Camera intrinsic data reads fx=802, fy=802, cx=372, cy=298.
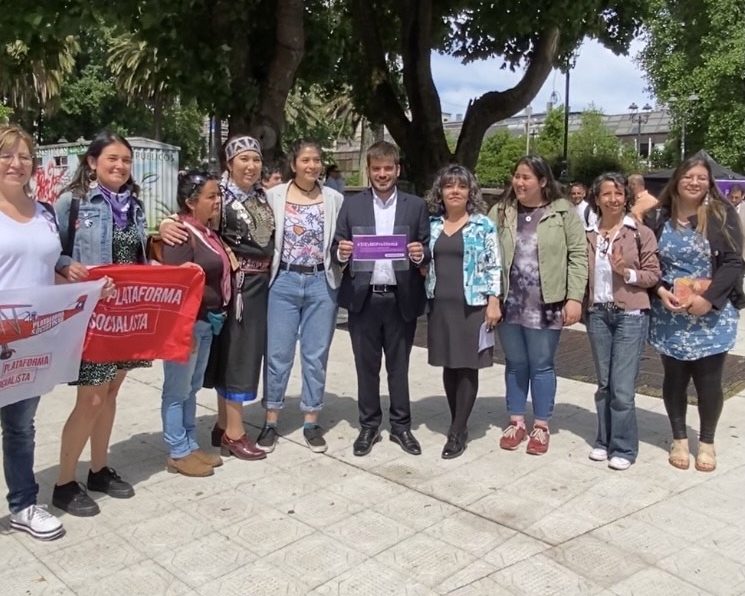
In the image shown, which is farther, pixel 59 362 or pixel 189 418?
pixel 189 418

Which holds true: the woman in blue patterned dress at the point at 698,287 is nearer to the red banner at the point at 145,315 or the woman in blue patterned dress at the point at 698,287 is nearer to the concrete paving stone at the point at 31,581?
the red banner at the point at 145,315

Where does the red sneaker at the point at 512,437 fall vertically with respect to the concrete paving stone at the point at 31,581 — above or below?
above

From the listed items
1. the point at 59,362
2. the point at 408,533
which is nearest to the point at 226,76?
the point at 59,362

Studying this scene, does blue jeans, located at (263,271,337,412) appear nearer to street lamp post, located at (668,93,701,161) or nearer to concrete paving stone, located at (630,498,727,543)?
concrete paving stone, located at (630,498,727,543)

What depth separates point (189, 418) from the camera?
469 cm

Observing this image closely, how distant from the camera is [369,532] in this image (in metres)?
3.89

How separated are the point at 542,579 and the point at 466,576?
1.06ft

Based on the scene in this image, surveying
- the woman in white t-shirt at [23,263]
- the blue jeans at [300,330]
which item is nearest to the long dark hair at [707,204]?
the blue jeans at [300,330]

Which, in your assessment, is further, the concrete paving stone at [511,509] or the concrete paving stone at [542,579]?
the concrete paving stone at [511,509]

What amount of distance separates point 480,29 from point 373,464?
11076 mm

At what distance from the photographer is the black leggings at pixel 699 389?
15.4 ft

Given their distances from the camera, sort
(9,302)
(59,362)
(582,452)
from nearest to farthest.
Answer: (9,302), (59,362), (582,452)

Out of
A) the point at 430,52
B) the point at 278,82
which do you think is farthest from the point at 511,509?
the point at 430,52

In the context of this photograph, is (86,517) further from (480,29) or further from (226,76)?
(480,29)
